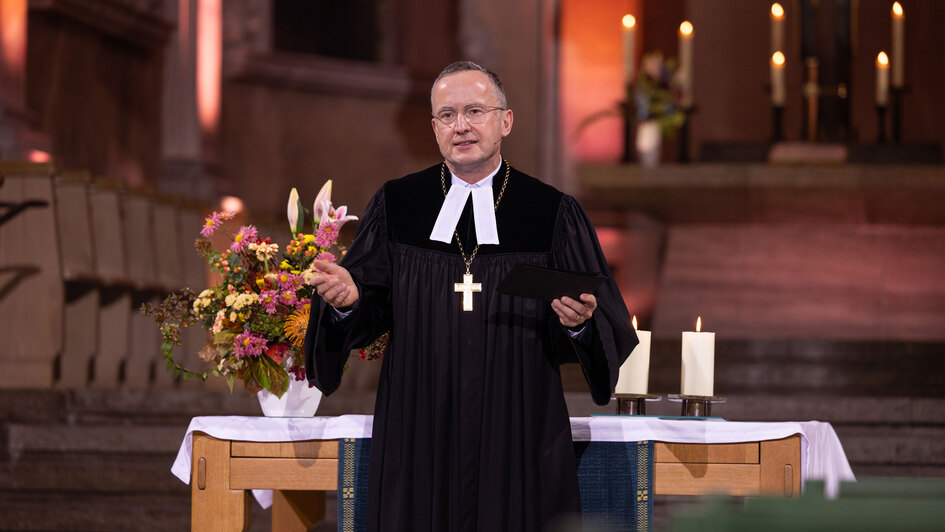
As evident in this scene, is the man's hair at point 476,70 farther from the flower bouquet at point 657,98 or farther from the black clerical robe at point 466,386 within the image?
the flower bouquet at point 657,98

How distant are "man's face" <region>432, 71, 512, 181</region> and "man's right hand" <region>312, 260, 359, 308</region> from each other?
1.34ft

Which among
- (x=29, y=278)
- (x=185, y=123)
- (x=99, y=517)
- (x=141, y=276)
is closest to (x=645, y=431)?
(x=99, y=517)

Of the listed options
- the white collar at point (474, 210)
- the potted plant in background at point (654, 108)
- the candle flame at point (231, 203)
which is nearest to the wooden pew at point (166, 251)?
the candle flame at point (231, 203)

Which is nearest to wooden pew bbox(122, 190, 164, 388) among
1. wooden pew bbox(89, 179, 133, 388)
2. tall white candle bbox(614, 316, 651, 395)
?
wooden pew bbox(89, 179, 133, 388)

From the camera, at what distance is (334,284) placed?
3066mm

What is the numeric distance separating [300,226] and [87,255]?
4.26m

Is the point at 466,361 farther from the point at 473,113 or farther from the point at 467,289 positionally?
the point at 473,113

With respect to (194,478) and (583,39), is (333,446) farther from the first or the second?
(583,39)

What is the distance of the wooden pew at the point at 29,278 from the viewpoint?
7277 mm

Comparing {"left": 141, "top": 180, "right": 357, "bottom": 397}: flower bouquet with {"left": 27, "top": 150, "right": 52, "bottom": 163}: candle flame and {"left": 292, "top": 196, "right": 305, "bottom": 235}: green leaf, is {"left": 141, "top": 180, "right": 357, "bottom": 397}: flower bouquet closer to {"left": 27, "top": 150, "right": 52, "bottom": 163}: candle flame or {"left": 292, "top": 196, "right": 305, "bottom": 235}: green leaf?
{"left": 292, "top": 196, "right": 305, "bottom": 235}: green leaf

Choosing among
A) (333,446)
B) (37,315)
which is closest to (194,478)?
(333,446)

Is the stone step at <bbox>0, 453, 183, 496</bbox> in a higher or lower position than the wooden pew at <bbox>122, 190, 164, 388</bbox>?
lower

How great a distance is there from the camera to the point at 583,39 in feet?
36.9

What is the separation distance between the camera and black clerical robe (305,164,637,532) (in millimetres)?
3172
